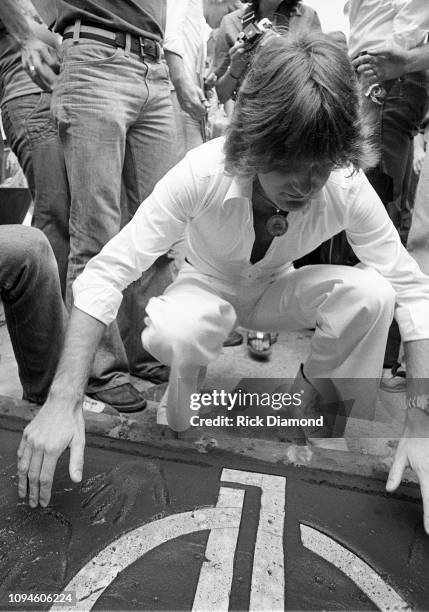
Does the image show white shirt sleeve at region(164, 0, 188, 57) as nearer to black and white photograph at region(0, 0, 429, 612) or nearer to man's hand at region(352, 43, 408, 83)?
black and white photograph at region(0, 0, 429, 612)

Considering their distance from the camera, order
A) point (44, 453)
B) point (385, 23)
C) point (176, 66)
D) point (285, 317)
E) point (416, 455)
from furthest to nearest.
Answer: point (176, 66)
point (385, 23)
point (285, 317)
point (416, 455)
point (44, 453)

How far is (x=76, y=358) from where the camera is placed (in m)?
0.95

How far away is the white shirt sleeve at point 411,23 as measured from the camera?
5.16 feet

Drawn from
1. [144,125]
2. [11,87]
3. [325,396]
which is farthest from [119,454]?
[11,87]

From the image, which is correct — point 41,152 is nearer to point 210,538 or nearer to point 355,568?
point 210,538

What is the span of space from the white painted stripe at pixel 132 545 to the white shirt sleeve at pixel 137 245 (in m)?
0.42

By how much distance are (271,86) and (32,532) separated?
0.98m

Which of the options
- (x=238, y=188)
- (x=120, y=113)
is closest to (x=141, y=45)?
(x=120, y=113)

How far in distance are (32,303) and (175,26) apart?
4.20 ft

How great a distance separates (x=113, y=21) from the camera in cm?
142

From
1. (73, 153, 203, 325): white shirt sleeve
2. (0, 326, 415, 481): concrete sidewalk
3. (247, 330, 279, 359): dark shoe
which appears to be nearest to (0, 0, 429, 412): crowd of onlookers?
(0, 326, 415, 481): concrete sidewalk

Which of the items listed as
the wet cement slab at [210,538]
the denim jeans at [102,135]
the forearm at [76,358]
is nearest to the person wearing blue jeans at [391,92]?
the denim jeans at [102,135]

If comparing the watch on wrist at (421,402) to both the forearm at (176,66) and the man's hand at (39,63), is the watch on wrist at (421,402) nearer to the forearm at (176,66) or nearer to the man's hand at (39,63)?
the man's hand at (39,63)

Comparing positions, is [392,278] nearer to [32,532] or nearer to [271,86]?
[271,86]
